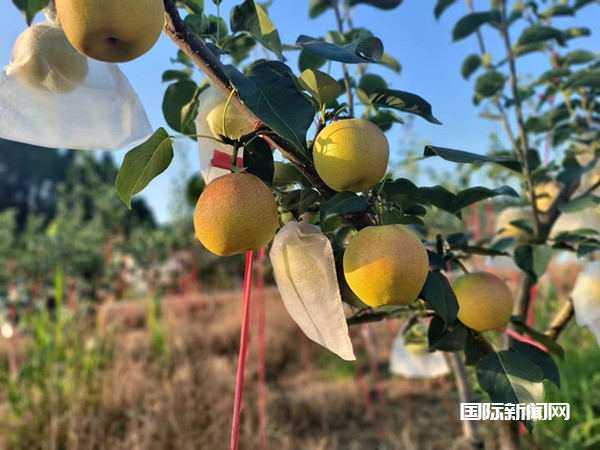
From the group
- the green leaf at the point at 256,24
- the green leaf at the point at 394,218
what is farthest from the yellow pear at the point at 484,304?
the green leaf at the point at 256,24

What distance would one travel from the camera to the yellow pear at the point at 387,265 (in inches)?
14.2

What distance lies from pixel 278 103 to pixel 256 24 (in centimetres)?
18

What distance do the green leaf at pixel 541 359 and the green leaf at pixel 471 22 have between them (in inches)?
24.9

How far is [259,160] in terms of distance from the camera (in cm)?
40

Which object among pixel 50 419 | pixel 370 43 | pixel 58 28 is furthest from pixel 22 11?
pixel 50 419

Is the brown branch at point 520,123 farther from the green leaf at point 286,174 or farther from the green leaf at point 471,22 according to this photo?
the green leaf at point 286,174

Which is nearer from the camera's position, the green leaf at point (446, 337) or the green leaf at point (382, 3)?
the green leaf at point (446, 337)

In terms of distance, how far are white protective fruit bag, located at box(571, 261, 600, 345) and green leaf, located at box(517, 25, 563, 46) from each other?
44 centimetres

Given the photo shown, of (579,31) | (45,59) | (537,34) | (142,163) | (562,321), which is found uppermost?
(579,31)

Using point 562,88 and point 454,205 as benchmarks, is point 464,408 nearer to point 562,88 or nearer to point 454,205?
point 454,205

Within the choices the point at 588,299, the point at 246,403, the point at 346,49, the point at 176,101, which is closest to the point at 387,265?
the point at 346,49

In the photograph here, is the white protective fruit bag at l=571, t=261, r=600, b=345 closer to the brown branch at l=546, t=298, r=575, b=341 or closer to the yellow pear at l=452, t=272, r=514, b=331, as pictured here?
the brown branch at l=546, t=298, r=575, b=341

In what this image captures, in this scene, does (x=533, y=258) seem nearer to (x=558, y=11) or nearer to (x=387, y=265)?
(x=387, y=265)

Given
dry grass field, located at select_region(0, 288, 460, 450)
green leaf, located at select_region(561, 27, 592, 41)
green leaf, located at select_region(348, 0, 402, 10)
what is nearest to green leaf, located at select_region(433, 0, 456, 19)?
green leaf, located at select_region(348, 0, 402, 10)
